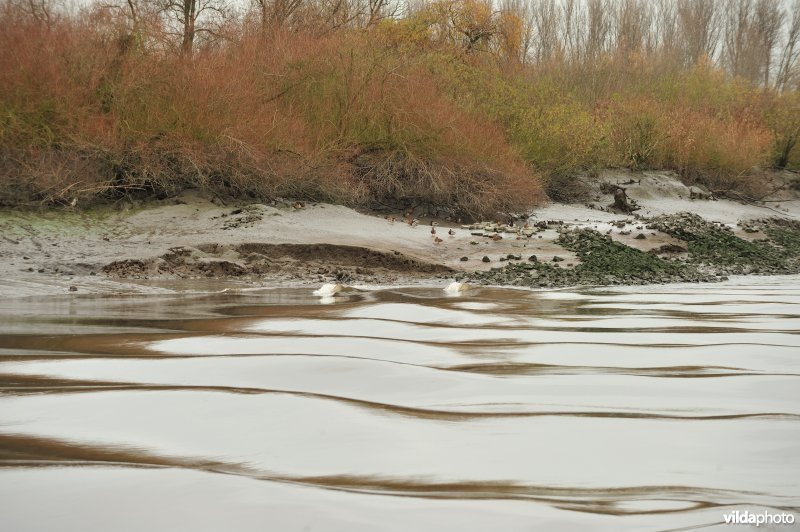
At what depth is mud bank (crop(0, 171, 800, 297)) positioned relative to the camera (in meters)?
11.1

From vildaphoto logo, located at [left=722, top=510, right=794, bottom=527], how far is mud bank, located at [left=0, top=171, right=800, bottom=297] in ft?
25.7

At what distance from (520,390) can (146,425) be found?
60.7 inches

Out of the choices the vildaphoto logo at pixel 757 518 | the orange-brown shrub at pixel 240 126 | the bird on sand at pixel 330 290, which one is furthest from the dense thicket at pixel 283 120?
the vildaphoto logo at pixel 757 518

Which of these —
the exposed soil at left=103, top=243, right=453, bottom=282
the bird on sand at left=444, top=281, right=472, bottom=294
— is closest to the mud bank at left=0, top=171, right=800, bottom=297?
the exposed soil at left=103, top=243, right=453, bottom=282

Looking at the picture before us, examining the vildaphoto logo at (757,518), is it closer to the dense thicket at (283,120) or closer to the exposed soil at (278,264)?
the exposed soil at (278,264)

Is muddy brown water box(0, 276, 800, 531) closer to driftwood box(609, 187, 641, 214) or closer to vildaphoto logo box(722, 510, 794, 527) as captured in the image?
vildaphoto logo box(722, 510, 794, 527)

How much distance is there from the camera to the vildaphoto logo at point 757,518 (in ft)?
7.24

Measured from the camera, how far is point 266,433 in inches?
124

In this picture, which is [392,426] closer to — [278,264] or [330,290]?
[330,290]

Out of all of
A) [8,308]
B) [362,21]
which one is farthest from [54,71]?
[362,21]

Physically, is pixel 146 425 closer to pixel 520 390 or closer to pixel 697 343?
pixel 520 390

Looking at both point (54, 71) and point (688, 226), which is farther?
point (688, 226)

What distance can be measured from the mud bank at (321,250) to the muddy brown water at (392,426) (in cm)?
457

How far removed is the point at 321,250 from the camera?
1268cm
